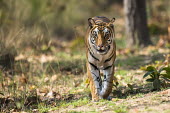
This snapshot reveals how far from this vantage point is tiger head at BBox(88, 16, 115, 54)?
581cm

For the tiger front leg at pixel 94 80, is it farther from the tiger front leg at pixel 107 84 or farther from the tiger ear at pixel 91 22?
the tiger ear at pixel 91 22

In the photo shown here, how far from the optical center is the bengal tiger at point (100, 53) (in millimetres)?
5871

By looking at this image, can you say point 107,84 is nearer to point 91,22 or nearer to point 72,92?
point 91,22

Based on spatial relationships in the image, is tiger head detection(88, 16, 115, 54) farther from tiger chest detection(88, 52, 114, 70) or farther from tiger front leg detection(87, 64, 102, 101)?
tiger front leg detection(87, 64, 102, 101)

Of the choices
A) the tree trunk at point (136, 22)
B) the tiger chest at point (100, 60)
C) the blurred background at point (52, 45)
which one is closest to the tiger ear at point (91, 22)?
the tiger chest at point (100, 60)

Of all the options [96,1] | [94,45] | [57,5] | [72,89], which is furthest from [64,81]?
[96,1]

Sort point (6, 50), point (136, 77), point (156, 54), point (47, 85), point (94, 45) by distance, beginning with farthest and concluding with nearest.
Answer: point (156, 54), point (6, 50), point (136, 77), point (47, 85), point (94, 45)

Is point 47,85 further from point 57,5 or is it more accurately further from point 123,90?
point 57,5

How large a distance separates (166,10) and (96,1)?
3781 mm

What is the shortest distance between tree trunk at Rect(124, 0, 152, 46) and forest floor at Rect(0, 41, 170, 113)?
1.63 meters

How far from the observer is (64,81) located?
7477 millimetres

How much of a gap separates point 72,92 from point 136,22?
17.7ft

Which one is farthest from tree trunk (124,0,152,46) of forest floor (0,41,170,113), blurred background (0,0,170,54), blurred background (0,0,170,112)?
forest floor (0,41,170,113)

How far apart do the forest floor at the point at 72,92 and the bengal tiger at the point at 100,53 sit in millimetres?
258
